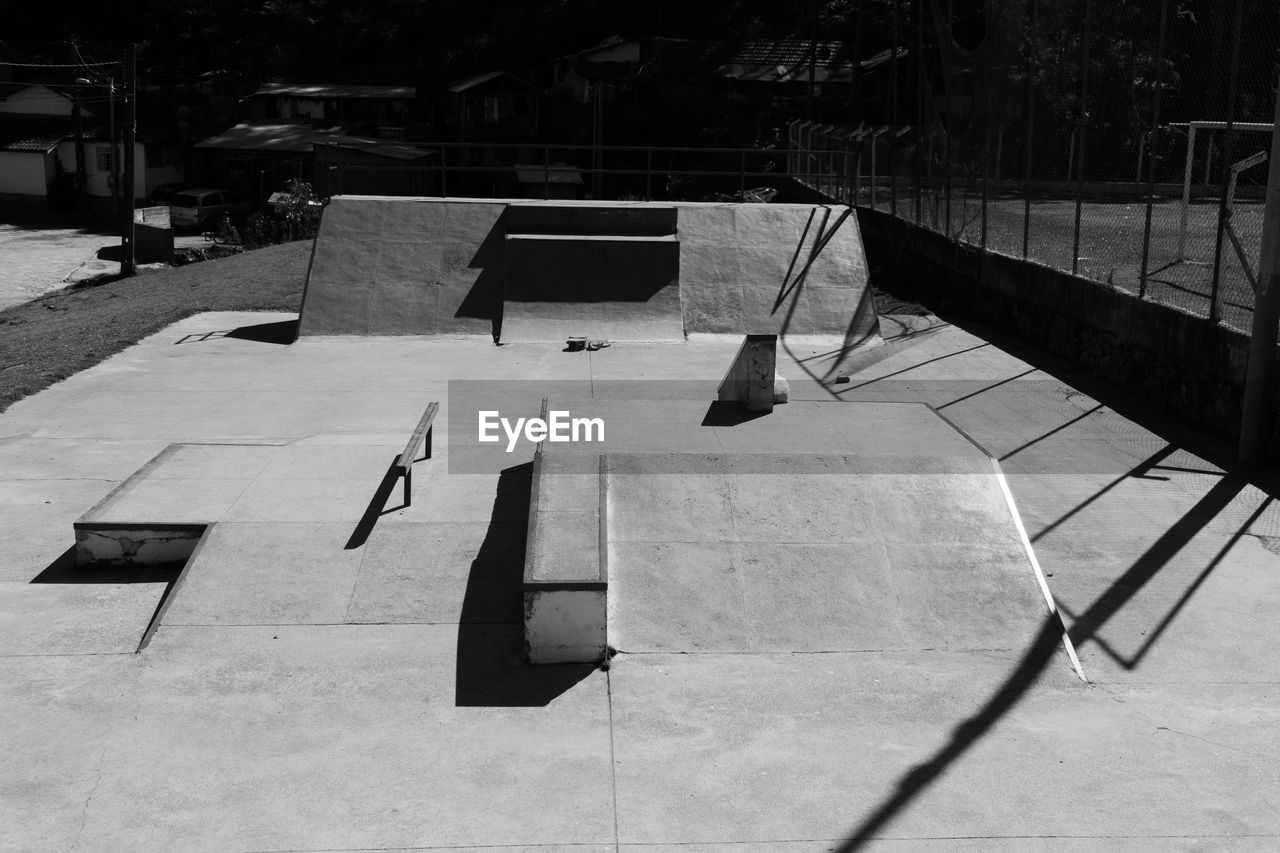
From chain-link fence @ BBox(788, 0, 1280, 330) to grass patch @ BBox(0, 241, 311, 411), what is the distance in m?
10.3

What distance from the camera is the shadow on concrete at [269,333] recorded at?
15.6 metres

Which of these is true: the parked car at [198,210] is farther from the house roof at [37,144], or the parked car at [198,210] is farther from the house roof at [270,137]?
the house roof at [37,144]

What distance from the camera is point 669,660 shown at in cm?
Result: 682

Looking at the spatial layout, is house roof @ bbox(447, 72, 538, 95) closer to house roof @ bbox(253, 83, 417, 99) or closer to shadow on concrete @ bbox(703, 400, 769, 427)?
house roof @ bbox(253, 83, 417, 99)

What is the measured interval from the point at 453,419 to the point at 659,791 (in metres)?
6.44

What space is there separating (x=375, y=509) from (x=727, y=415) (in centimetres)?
303

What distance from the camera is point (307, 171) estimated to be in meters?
48.7

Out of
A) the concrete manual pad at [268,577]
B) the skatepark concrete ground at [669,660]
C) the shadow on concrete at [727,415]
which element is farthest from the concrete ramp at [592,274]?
the concrete manual pad at [268,577]

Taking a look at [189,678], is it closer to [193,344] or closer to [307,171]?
[193,344]

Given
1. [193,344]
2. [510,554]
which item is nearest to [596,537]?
[510,554]

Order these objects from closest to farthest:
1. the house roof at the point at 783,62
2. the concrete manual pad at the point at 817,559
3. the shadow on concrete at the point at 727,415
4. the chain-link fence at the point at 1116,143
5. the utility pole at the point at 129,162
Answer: the concrete manual pad at the point at 817,559, the shadow on concrete at the point at 727,415, the chain-link fence at the point at 1116,143, the utility pole at the point at 129,162, the house roof at the point at 783,62

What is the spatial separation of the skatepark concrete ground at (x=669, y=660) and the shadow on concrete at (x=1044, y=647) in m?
0.02

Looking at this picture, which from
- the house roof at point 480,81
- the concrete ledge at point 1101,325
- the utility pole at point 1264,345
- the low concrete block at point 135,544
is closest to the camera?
the low concrete block at point 135,544

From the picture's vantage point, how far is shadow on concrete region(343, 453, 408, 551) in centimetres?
802
